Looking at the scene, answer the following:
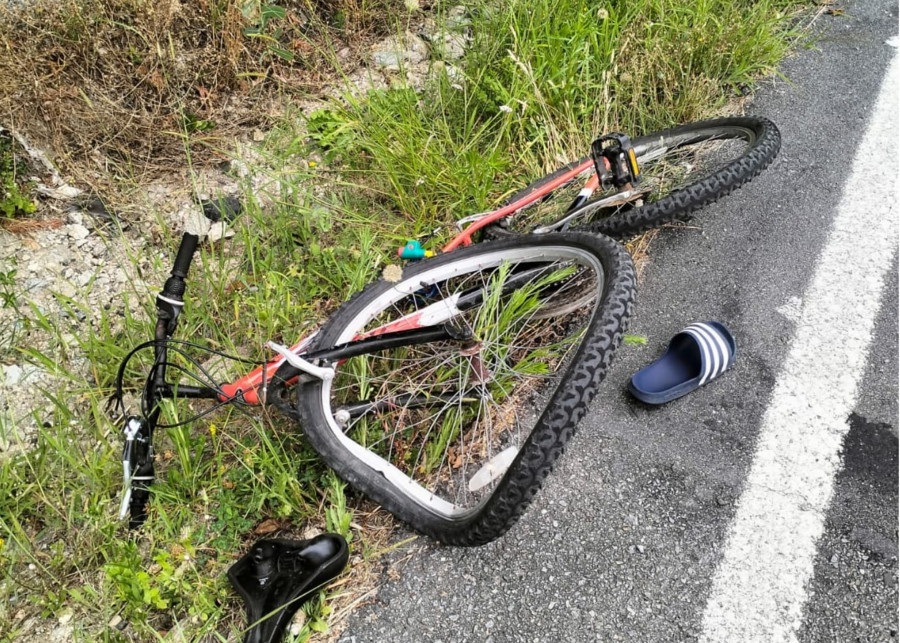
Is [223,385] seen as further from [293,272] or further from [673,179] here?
[673,179]

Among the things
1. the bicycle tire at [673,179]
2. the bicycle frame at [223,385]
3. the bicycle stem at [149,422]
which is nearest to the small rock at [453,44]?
the bicycle tire at [673,179]

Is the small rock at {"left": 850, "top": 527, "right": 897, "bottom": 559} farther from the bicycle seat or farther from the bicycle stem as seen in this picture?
the bicycle stem

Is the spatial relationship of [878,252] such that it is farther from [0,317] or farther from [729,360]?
[0,317]

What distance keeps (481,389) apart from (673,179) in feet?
5.10

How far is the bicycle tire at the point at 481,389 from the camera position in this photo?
1.55 m

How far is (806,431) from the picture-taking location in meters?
2.02

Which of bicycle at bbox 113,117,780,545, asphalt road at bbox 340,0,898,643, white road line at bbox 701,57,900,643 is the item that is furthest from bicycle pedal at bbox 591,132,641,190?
white road line at bbox 701,57,900,643

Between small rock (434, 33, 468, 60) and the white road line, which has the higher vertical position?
small rock (434, 33, 468, 60)

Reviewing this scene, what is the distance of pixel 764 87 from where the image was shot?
11.9ft

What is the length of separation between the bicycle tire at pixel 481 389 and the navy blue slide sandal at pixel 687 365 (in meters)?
0.30

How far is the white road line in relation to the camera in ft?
5.42

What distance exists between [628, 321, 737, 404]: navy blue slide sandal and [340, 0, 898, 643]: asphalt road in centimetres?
6

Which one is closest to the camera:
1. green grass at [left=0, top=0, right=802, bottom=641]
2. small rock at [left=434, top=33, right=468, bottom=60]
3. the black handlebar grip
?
green grass at [left=0, top=0, right=802, bottom=641]

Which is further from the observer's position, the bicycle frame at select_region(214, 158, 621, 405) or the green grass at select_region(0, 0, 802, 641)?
the bicycle frame at select_region(214, 158, 621, 405)
